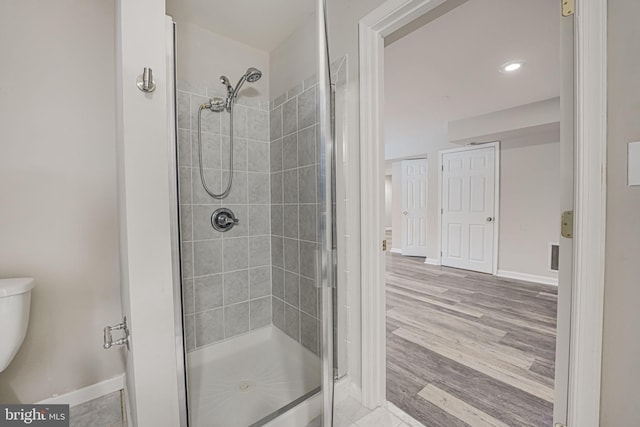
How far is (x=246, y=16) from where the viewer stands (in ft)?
5.45

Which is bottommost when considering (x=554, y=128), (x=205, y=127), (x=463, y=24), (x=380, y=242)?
(x=380, y=242)

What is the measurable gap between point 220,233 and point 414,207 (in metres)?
4.71

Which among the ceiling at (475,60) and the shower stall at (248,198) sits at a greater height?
the ceiling at (475,60)

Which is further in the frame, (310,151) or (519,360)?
(519,360)

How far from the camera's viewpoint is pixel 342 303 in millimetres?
1474

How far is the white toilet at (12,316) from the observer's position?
1010 millimetres

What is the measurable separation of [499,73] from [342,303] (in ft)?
9.27

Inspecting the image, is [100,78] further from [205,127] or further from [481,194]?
[481,194]

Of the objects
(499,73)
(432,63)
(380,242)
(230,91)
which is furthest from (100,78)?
(499,73)

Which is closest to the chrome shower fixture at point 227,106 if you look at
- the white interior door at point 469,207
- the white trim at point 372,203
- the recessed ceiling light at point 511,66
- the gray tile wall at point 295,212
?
the gray tile wall at point 295,212

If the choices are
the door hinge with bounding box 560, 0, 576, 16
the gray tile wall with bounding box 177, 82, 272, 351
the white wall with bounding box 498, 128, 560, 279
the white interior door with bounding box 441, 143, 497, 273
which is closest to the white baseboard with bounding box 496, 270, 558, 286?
the white wall with bounding box 498, 128, 560, 279

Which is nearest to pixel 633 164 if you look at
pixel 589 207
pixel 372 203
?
pixel 589 207

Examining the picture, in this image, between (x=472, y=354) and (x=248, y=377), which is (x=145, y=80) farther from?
(x=472, y=354)

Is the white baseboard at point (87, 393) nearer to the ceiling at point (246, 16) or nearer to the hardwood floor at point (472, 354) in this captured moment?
the hardwood floor at point (472, 354)
